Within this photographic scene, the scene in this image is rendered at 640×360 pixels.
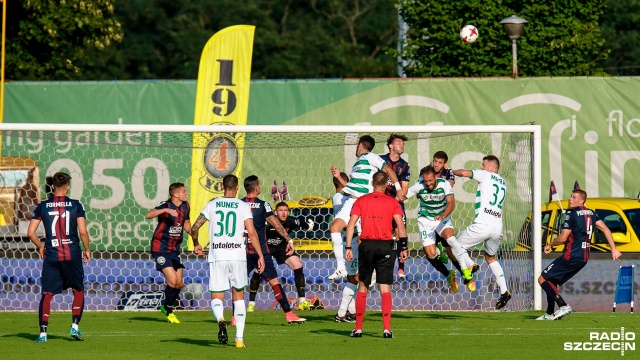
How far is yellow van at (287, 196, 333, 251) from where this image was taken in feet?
67.1

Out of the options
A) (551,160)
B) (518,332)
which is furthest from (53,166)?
(518,332)

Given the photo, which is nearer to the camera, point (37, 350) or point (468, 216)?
point (37, 350)

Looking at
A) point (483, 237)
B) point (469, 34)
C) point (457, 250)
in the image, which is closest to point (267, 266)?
point (457, 250)

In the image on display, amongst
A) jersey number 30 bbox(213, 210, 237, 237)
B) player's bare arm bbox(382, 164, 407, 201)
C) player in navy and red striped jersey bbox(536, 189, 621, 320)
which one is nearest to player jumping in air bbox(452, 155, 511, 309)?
player in navy and red striped jersey bbox(536, 189, 621, 320)

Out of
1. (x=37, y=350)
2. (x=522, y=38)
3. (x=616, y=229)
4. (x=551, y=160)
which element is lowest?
(x=37, y=350)

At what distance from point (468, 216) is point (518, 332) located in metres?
8.82

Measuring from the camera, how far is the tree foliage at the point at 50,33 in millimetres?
32719

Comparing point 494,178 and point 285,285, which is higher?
point 494,178

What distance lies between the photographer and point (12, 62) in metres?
32.8

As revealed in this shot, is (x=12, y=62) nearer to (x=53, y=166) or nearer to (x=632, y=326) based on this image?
(x=53, y=166)

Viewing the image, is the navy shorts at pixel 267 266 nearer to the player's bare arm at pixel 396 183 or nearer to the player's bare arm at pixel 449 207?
the player's bare arm at pixel 396 183

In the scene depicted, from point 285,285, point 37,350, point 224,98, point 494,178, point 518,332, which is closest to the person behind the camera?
point 37,350

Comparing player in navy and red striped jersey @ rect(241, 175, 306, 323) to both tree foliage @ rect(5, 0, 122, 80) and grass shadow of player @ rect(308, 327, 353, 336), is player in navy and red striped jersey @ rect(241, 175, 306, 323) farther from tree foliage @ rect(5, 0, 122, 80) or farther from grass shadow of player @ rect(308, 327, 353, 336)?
tree foliage @ rect(5, 0, 122, 80)

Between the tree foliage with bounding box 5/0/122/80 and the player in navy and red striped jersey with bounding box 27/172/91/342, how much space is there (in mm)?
18870
